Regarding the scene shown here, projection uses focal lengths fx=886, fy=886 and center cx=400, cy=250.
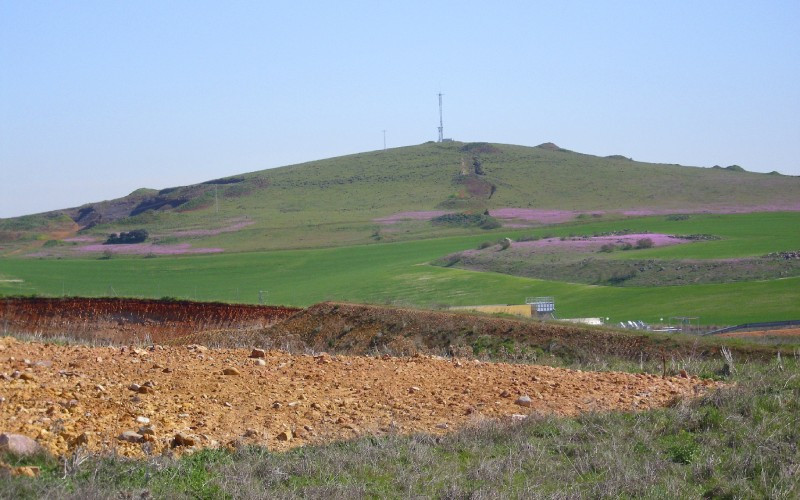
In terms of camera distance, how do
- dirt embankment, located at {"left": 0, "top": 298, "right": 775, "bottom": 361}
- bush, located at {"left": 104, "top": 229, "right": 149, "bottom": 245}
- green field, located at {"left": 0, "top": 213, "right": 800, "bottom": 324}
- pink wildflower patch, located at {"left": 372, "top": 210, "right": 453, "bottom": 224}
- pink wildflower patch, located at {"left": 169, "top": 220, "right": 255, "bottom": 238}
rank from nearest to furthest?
dirt embankment, located at {"left": 0, "top": 298, "right": 775, "bottom": 361}, green field, located at {"left": 0, "top": 213, "right": 800, "bottom": 324}, bush, located at {"left": 104, "top": 229, "right": 149, "bottom": 245}, pink wildflower patch, located at {"left": 169, "top": 220, "right": 255, "bottom": 238}, pink wildflower patch, located at {"left": 372, "top": 210, "right": 453, "bottom": 224}

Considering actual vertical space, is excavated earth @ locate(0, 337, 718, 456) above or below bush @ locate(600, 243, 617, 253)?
above

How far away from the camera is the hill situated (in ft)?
243

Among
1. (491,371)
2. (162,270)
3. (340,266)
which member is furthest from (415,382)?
(162,270)

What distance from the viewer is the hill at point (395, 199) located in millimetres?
73938

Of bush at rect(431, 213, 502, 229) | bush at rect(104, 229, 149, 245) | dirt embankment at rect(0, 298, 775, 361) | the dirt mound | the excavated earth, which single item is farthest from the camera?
bush at rect(104, 229, 149, 245)

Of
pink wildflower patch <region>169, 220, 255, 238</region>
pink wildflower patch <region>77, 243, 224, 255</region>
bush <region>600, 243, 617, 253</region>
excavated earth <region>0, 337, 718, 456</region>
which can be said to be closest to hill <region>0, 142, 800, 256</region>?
pink wildflower patch <region>169, 220, 255, 238</region>

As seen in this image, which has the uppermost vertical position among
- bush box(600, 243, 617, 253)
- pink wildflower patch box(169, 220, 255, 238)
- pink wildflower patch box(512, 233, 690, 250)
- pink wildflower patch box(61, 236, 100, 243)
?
pink wildflower patch box(169, 220, 255, 238)

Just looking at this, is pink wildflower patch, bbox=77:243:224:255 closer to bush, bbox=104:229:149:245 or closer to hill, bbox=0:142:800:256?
hill, bbox=0:142:800:256

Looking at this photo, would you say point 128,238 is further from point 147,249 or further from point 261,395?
point 261,395

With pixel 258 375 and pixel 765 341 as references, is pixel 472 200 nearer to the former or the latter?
pixel 765 341

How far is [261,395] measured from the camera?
8883 mm

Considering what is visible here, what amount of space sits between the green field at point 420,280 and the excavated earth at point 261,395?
1973cm

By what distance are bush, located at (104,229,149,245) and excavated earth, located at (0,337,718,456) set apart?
64.3 metres

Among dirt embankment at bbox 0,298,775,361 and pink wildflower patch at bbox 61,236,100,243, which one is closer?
dirt embankment at bbox 0,298,775,361
